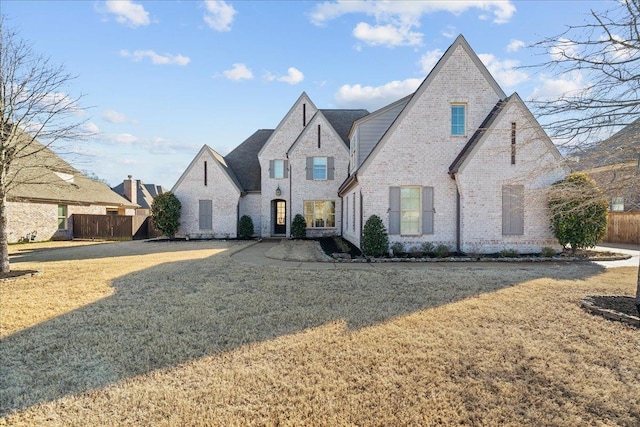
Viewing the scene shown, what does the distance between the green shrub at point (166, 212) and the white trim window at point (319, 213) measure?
8488 mm

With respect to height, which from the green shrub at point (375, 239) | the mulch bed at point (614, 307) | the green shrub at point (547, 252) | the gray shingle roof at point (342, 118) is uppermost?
the gray shingle roof at point (342, 118)

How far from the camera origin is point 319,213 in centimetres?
2261

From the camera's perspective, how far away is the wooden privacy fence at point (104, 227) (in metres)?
23.8

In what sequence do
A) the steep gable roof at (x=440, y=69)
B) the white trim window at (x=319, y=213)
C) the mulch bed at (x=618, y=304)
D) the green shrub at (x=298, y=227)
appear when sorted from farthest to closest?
the white trim window at (x=319, y=213) → the green shrub at (x=298, y=227) → the steep gable roof at (x=440, y=69) → the mulch bed at (x=618, y=304)

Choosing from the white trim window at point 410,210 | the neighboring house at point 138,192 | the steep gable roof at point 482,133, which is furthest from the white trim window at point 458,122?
the neighboring house at point 138,192

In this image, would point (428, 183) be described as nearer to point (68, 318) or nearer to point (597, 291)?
point (597, 291)

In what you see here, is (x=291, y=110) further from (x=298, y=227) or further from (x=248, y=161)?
(x=298, y=227)

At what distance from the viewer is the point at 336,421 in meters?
2.96

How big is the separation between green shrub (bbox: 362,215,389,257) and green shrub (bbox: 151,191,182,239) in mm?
14171

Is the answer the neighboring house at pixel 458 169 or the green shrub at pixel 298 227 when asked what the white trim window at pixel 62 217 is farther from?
the neighboring house at pixel 458 169

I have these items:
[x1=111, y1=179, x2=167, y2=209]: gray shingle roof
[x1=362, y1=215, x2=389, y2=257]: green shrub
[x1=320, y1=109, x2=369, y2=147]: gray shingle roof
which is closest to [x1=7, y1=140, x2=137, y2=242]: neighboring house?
[x1=362, y1=215, x2=389, y2=257]: green shrub

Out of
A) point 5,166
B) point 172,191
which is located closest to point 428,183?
point 5,166

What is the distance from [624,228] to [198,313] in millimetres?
25158

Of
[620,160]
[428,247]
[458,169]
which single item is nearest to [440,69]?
[458,169]
